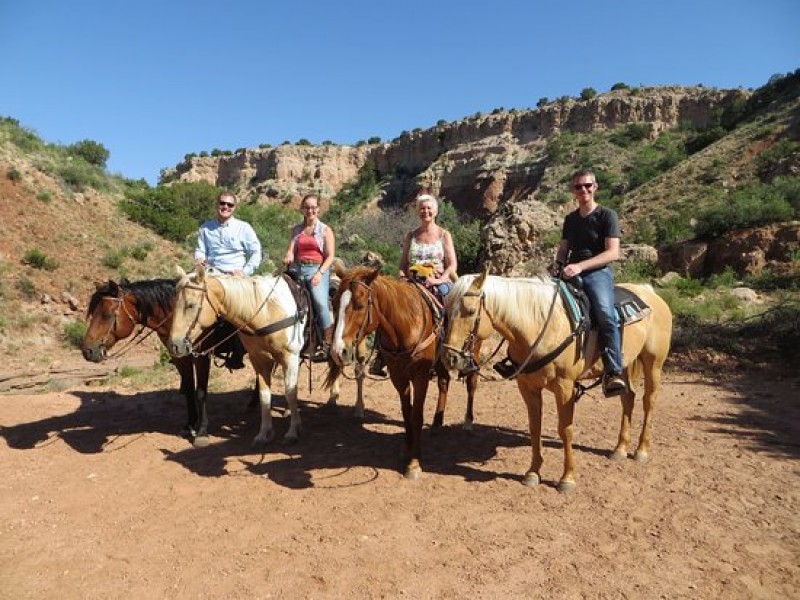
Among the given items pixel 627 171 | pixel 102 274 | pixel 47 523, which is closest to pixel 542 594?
pixel 47 523

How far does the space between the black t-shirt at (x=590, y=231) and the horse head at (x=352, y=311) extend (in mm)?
1992

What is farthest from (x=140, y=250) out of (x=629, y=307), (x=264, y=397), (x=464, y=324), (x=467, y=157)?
(x=467, y=157)

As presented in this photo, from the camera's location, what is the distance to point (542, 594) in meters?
2.91

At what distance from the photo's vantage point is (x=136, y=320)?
524 centimetres

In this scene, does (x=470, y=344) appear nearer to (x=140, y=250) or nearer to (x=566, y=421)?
(x=566, y=421)

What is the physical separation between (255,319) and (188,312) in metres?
0.72

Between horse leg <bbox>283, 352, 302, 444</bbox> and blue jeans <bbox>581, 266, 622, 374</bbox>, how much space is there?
3.23 metres

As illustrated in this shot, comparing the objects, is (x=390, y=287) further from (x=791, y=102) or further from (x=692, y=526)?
(x=791, y=102)

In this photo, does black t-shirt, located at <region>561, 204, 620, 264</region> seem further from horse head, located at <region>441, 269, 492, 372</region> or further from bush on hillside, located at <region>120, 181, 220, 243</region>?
bush on hillside, located at <region>120, 181, 220, 243</region>

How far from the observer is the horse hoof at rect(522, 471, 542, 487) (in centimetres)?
431

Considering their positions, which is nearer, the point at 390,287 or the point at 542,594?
the point at 542,594

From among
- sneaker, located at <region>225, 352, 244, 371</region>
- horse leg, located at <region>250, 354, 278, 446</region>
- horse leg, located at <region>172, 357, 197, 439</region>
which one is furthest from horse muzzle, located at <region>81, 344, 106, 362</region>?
horse leg, located at <region>250, 354, 278, 446</region>

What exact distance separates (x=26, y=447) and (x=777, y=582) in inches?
287

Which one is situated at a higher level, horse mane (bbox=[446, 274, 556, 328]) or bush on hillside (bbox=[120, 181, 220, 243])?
bush on hillside (bbox=[120, 181, 220, 243])
